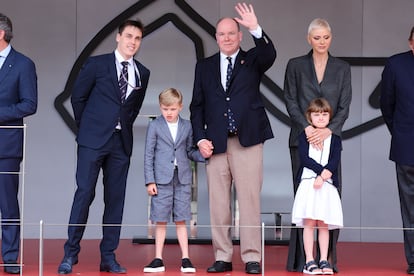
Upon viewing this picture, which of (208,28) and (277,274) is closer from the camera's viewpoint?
(277,274)

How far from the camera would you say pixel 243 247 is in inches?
233

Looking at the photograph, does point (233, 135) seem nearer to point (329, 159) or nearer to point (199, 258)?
point (329, 159)

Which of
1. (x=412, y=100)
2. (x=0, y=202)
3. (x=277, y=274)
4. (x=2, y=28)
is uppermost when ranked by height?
(x=2, y=28)

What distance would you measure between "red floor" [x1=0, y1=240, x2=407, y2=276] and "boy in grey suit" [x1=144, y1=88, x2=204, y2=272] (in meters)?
0.28

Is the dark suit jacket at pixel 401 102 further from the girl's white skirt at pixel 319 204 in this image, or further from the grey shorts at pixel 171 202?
the grey shorts at pixel 171 202

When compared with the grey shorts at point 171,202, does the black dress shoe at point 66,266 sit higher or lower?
lower

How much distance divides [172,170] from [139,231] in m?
2.01

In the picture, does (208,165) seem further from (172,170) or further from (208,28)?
(208,28)

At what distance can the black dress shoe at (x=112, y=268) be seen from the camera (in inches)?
231

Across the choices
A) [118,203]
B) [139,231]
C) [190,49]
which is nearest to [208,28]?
[190,49]

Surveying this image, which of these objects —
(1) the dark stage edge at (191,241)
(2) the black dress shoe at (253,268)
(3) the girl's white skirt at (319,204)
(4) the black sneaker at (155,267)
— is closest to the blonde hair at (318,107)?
(3) the girl's white skirt at (319,204)

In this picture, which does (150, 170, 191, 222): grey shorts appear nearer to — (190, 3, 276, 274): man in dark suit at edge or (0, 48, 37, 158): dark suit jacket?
(190, 3, 276, 274): man in dark suit at edge

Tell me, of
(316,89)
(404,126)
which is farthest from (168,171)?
(404,126)

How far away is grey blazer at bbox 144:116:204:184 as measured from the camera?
592 centimetres
